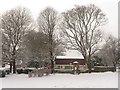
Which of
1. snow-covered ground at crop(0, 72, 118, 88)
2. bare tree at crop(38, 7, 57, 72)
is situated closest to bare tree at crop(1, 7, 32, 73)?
bare tree at crop(38, 7, 57, 72)

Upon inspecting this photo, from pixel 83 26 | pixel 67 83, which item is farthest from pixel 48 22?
pixel 67 83

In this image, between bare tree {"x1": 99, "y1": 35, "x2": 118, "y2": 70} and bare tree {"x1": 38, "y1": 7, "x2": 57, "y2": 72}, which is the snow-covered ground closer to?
bare tree {"x1": 38, "y1": 7, "x2": 57, "y2": 72}

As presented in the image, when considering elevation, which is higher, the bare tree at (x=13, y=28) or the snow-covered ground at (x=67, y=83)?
the bare tree at (x=13, y=28)

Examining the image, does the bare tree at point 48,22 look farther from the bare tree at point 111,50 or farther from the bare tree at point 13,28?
the bare tree at point 111,50

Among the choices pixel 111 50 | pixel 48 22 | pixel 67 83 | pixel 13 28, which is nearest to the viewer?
pixel 67 83

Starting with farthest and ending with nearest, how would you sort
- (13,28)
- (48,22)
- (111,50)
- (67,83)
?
(111,50)
(48,22)
(13,28)
(67,83)

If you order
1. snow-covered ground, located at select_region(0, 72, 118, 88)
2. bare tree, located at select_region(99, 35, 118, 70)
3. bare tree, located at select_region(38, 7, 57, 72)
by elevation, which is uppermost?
bare tree, located at select_region(38, 7, 57, 72)

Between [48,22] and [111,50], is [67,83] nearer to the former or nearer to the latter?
[48,22]

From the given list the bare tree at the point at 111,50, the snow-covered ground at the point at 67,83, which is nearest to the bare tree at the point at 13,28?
the snow-covered ground at the point at 67,83

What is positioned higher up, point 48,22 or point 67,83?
point 48,22

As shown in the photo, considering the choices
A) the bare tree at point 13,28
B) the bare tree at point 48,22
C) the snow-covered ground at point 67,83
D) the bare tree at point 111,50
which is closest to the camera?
the snow-covered ground at point 67,83

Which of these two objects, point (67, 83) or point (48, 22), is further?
point (48, 22)

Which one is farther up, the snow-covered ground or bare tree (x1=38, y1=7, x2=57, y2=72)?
bare tree (x1=38, y1=7, x2=57, y2=72)

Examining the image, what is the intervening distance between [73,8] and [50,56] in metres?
9.39
